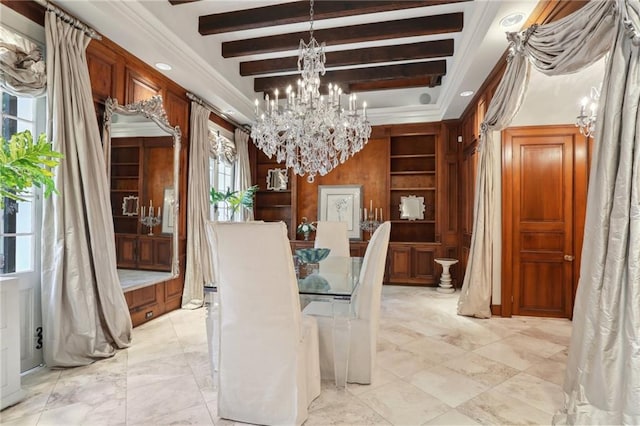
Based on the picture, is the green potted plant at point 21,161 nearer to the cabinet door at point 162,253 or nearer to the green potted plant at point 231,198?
the cabinet door at point 162,253

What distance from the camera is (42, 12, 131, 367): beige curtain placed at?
96.6 inches

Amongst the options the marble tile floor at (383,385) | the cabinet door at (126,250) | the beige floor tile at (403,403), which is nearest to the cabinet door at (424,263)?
the marble tile floor at (383,385)

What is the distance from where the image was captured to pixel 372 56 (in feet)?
13.4

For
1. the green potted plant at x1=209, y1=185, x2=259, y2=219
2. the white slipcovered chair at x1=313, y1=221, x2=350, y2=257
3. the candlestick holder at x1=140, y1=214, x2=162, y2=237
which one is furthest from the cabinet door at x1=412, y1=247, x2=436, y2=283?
the candlestick holder at x1=140, y1=214, x2=162, y2=237

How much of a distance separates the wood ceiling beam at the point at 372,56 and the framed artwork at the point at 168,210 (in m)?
2.09

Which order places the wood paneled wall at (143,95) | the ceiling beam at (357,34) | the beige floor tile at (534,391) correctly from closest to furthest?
the beige floor tile at (534,391)
the wood paneled wall at (143,95)
the ceiling beam at (357,34)

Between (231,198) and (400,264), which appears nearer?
(231,198)

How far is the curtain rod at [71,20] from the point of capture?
95.3 inches

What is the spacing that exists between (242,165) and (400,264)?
3.26 m

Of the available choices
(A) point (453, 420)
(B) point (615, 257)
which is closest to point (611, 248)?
(B) point (615, 257)

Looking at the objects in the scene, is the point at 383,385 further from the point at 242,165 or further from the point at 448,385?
the point at 242,165

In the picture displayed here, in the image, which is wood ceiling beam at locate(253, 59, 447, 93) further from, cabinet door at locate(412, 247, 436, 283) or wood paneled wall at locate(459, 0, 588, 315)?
cabinet door at locate(412, 247, 436, 283)

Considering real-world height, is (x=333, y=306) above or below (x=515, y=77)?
below

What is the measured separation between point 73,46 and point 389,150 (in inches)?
179
